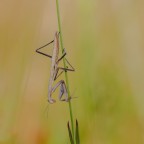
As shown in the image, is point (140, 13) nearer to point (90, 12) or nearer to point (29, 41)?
point (90, 12)

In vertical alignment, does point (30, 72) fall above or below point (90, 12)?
below

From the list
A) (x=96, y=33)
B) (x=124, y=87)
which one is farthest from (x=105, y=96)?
(x=96, y=33)

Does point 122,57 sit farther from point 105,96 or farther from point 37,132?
point 37,132

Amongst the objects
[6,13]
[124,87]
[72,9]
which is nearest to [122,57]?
[124,87]

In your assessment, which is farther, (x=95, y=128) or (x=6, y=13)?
(x=6, y=13)

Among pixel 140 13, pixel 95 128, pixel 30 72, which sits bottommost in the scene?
pixel 95 128

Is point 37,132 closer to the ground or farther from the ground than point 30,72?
closer to the ground
